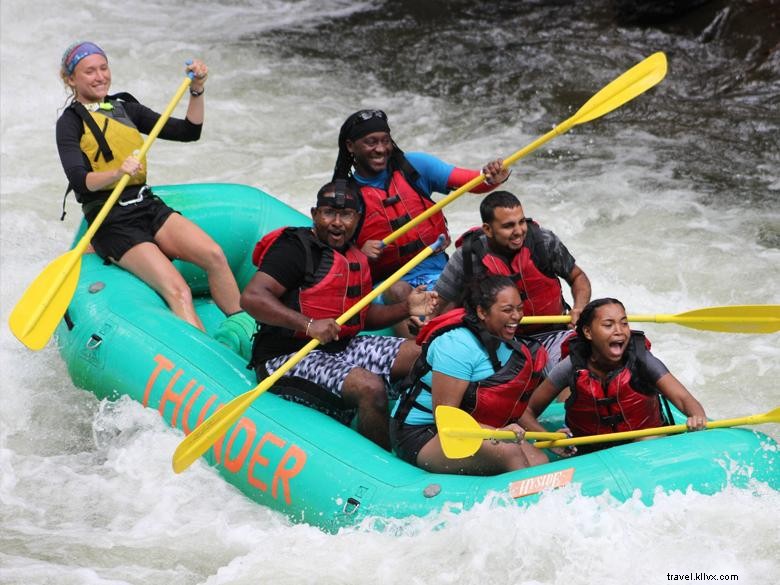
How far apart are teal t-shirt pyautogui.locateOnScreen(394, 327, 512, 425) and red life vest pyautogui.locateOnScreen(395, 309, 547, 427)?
16mm

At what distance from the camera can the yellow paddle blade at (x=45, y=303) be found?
4.86 meters

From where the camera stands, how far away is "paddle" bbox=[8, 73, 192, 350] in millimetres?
4867

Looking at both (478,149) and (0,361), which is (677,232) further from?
(0,361)

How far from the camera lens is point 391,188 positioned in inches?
199

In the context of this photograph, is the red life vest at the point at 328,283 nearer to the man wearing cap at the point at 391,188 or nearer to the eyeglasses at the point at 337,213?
the eyeglasses at the point at 337,213

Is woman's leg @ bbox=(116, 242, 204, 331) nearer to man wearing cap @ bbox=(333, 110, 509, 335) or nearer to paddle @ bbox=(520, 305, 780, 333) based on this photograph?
man wearing cap @ bbox=(333, 110, 509, 335)

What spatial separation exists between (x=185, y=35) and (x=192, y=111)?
508 cm

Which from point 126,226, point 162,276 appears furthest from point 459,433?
point 126,226

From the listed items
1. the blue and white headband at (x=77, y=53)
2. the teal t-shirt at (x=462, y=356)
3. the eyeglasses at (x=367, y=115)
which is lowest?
the teal t-shirt at (x=462, y=356)

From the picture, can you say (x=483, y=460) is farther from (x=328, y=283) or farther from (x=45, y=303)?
(x=45, y=303)

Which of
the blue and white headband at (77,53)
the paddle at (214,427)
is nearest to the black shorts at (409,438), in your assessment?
the paddle at (214,427)

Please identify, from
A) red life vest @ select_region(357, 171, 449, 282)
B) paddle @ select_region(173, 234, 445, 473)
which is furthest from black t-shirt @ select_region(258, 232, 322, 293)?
red life vest @ select_region(357, 171, 449, 282)

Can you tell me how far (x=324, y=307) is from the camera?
459 centimetres

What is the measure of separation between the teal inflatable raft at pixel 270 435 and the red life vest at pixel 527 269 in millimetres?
374
